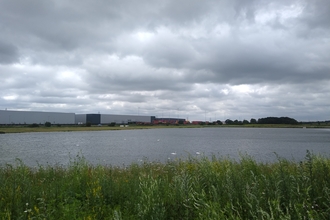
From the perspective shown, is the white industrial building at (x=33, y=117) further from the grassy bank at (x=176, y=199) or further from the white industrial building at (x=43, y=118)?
the grassy bank at (x=176, y=199)

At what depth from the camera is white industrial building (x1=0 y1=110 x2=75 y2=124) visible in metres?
146

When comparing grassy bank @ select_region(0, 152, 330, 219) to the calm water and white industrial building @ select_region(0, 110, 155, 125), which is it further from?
white industrial building @ select_region(0, 110, 155, 125)

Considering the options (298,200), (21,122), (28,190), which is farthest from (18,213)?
(21,122)

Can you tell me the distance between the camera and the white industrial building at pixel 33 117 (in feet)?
477

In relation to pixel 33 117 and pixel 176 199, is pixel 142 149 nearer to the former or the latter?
pixel 176 199

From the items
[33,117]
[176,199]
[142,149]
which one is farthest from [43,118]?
[176,199]

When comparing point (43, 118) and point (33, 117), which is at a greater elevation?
point (33, 117)

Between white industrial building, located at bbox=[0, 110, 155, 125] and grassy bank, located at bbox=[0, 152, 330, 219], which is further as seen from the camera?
white industrial building, located at bbox=[0, 110, 155, 125]

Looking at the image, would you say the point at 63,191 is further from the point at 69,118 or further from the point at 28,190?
the point at 69,118

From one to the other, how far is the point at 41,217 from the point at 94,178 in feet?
8.12

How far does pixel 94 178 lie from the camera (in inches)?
316

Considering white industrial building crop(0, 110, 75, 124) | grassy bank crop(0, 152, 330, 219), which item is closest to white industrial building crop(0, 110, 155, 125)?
white industrial building crop(0, 110, 75, 124)

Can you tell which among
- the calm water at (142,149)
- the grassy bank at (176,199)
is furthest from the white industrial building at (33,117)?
the grassy bank at (176,199)

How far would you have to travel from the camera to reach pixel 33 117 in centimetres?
15975
